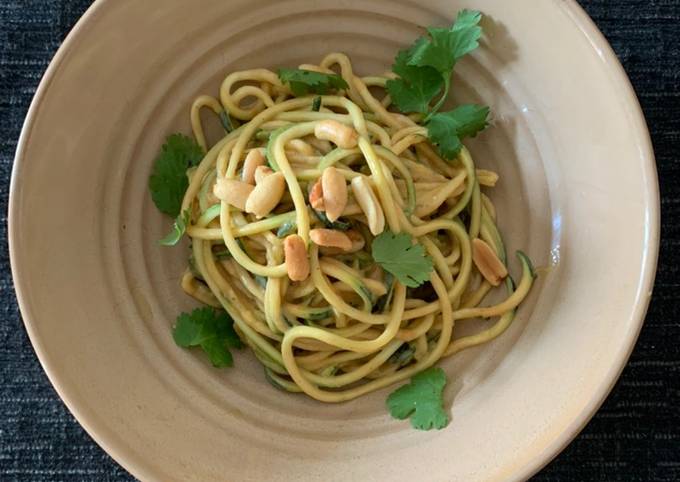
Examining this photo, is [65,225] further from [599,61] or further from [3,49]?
[599,61]

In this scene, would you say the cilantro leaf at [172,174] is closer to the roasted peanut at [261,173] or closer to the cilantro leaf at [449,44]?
the roasted peanut at [261,173]

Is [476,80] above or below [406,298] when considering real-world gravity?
above

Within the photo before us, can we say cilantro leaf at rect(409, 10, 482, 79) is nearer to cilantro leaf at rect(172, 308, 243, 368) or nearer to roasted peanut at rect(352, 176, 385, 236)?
roasted peanut at rect(352, 176, 385, 236)

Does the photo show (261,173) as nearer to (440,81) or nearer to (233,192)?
(233,192)

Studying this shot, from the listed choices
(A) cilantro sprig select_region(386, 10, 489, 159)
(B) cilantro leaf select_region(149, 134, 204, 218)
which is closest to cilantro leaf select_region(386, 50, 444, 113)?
(A) cilantro sprig select_region(386, 10, 489, 159)

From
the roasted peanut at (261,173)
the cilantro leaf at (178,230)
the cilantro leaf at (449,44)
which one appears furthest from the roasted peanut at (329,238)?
the cilantro leaf at (449,44)

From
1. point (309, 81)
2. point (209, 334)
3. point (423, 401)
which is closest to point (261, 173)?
point (309, 81)

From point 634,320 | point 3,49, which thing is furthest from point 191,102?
point 634,320
